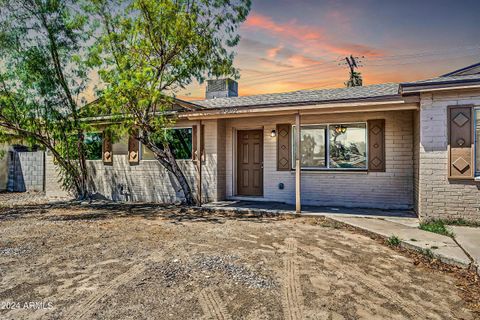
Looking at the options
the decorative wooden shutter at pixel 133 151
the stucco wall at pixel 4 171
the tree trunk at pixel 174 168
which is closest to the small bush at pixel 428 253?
the tree trunk at pixel 174 168

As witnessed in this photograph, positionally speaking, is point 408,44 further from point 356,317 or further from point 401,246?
point 356,317

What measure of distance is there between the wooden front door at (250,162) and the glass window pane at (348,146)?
231cm

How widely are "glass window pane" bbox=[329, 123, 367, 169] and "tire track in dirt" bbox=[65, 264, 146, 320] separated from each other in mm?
6379

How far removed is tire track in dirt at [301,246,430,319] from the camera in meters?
2.88

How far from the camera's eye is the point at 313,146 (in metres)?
9.11

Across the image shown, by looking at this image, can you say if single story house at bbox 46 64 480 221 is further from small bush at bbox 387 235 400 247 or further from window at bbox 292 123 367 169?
small bush at bbox 387 235 400 247

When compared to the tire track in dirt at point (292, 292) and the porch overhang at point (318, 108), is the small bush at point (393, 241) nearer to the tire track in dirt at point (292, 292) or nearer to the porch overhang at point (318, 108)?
the tire track in dirt at point (292, 292)

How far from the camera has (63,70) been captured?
10492 mm

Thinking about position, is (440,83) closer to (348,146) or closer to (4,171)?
(348,146)

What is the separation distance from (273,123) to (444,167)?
4688mm

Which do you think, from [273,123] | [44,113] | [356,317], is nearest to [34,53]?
[44,113]

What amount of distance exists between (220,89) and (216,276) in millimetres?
11382

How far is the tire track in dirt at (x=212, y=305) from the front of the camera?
9.12 feet

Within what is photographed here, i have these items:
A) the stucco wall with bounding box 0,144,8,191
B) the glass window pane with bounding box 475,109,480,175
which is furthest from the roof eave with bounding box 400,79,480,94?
the stucco wall with bounding box 0,144,8,191
